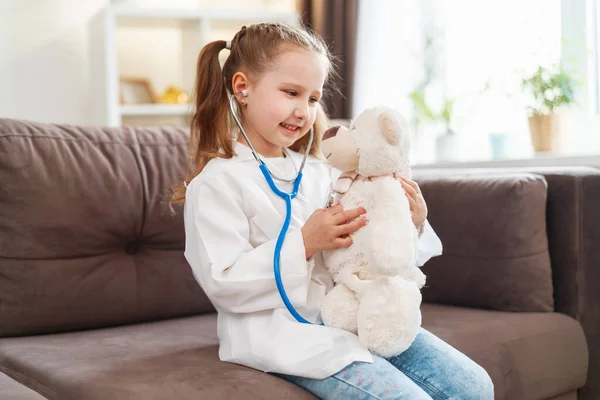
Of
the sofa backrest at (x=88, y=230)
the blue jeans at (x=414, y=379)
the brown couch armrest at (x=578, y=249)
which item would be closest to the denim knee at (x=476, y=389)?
the blue jeans at (x=414, y=379)

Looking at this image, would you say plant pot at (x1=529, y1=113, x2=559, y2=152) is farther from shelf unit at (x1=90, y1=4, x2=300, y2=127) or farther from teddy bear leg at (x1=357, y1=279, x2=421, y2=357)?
teddy bear leg at (x1=357, y1=279, x2=421, y2=357)

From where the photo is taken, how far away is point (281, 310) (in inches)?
51.6

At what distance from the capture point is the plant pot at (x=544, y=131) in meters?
2.57

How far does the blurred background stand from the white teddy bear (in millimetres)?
1282

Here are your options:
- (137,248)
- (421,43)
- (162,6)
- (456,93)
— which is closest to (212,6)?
(162,6)

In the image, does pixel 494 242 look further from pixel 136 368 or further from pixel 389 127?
pixel 136 368

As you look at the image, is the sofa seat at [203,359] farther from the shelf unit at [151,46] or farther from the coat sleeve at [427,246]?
the shelf unit at [151,46]

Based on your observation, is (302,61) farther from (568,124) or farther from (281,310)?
(568,124)

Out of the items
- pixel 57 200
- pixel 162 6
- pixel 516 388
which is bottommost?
pixel 516 388

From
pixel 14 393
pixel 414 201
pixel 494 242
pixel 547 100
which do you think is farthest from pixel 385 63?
pixel 14 393

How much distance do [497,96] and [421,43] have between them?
472 mm

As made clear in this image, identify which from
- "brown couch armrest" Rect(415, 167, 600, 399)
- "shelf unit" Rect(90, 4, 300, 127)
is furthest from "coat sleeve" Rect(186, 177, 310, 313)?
"shelf unit" Rect(90, 4, 300, 127)

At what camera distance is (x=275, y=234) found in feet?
4.57

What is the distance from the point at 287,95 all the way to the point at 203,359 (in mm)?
518
